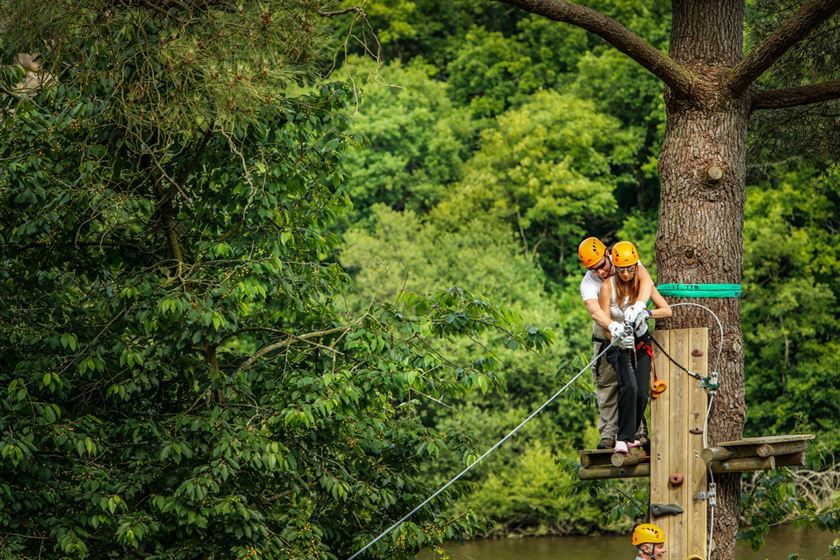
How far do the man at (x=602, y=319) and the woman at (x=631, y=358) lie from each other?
8 cm

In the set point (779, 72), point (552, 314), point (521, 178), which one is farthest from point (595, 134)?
point (779, 72)

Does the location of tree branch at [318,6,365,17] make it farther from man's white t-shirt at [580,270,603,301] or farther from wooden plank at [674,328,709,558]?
Answer: wooden plank at [674,328,709,558]

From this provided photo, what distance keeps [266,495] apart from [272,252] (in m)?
1.91

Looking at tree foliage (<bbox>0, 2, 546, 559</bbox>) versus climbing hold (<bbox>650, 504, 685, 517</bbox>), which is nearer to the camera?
climbing hold (<bbox>650, 504, 685, 517</bbox>)

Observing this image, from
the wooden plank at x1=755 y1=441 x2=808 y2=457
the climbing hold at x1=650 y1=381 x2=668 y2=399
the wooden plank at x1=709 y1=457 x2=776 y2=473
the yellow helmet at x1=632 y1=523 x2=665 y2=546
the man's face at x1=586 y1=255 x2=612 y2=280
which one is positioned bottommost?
the yellow helmet at x1=632 y1=523 x2=665 y2=546

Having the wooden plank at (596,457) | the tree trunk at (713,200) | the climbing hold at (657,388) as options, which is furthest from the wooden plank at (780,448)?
the wooden plank at (596,457)

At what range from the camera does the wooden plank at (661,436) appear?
7.29m

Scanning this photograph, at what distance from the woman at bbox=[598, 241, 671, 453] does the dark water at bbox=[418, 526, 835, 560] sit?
15.7 metres

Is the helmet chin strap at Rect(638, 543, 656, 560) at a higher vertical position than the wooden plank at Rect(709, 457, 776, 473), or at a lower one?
lower

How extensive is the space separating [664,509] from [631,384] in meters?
0.75

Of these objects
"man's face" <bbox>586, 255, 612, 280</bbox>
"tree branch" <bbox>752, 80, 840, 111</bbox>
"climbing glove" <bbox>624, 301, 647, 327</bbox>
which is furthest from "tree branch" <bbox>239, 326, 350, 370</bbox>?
"tree branch" <bbox>752, 80, 840, 111</bbox>

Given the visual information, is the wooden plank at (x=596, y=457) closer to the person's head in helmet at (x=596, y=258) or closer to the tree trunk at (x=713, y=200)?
the tree trunk at (x=713, y=200)

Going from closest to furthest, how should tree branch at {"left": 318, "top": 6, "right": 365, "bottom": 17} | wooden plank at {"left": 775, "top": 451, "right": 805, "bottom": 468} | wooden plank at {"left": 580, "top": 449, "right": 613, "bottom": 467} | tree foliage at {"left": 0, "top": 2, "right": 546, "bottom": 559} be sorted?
wooden plank at {"left": 775, "top": 451, "right": 805, "bottom": 468} → wooden plank at {"left": 580, "top": 449, "right": 613, "bottom": 467} → tree foliage at {"left": 0, "top": 2, "right": 546, "bottom": 559} → tree branch at {"left": 318, "top": 6, "right": 365, "bottom": 17}

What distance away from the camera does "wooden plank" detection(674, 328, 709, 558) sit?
722 cm
